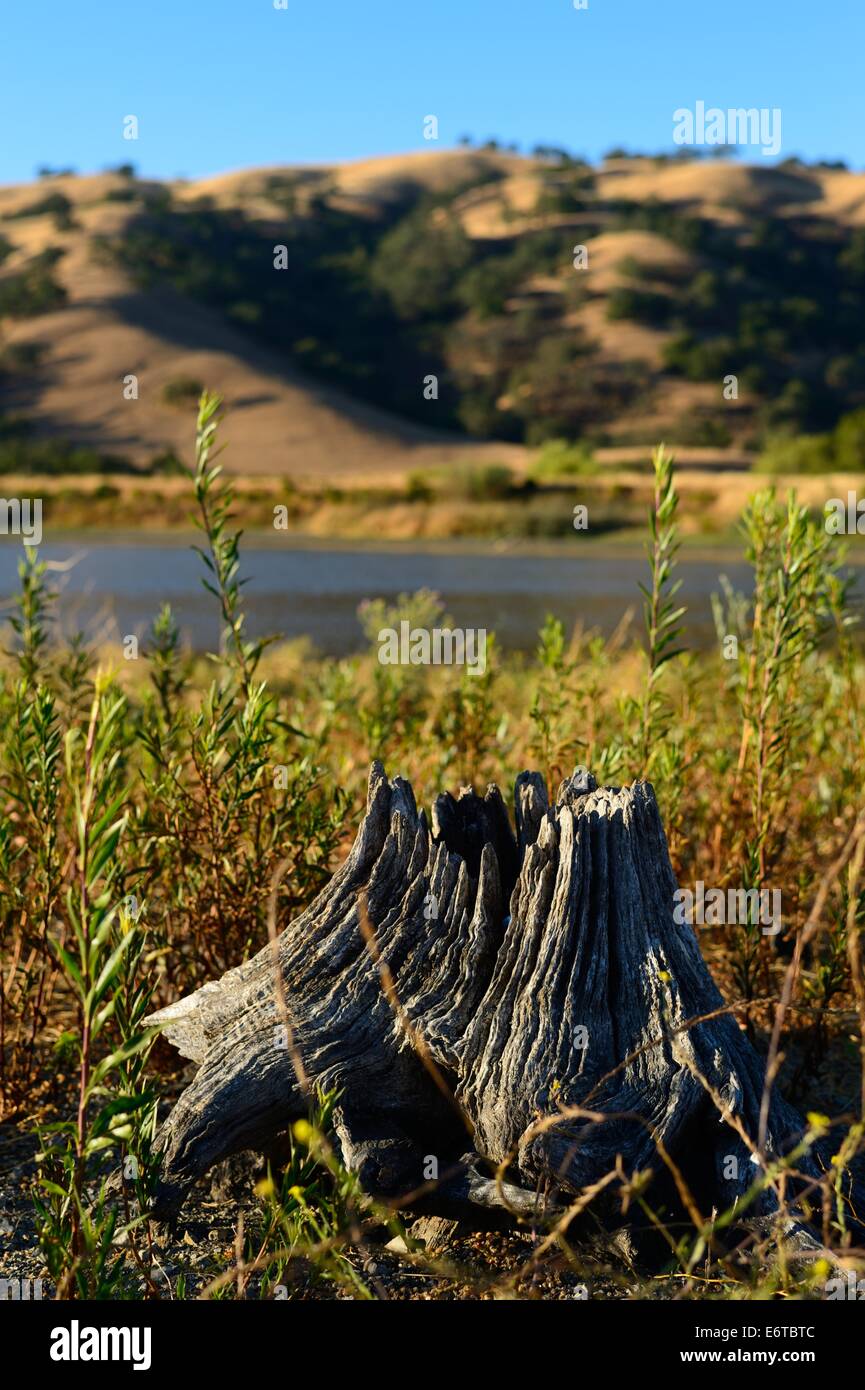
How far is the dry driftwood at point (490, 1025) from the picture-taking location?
117 inches

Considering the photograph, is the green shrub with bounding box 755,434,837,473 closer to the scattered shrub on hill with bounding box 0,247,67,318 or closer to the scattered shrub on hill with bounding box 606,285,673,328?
the scattered shrub on hill with bounding box 606,285,673,328

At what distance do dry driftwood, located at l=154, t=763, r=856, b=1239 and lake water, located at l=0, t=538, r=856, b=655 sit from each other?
38.4ft

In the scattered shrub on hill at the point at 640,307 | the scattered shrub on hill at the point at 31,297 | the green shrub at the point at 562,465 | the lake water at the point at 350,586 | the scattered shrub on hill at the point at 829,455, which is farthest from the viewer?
the scattered shrub on hill at the point at 640,307

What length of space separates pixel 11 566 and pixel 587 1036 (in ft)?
90.2

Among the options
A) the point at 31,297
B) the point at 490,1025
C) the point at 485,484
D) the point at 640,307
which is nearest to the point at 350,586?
the point at 485,484

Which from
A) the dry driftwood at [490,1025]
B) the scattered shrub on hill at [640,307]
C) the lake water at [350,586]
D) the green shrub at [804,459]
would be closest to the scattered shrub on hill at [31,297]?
the scattered shrub on hill at [640,307]

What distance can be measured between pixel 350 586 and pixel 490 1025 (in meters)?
24.3

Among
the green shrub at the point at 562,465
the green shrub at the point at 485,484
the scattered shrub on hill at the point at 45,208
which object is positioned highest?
the scattered shrub on hill at the point at 45,208

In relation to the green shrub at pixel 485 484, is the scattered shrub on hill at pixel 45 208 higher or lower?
higher

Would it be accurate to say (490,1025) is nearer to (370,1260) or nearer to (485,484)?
(370,1260)

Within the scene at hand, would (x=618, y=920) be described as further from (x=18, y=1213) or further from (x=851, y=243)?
(x=851, y=243)

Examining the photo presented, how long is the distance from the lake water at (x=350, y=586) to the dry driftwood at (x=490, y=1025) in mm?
11718

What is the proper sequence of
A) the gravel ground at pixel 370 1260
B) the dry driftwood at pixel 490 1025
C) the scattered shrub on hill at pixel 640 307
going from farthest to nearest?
the scattered shrub on hill at pixel 640 307
the dry driftwood at pixel 490 1025
the gravel ground at pixel 370 1260

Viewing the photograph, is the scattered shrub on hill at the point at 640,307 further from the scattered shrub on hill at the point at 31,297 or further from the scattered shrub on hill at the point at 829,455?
the scattered shrub on hill at the point at 829,455
